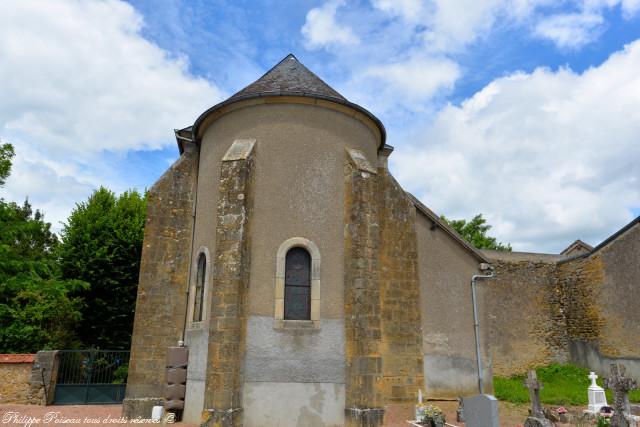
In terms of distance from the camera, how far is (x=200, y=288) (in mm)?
10953

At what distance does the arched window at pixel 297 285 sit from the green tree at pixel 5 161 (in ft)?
36.7

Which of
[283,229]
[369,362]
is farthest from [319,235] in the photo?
[369,362]

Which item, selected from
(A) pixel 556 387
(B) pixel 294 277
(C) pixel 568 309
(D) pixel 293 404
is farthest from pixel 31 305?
(C) pixel 568 309

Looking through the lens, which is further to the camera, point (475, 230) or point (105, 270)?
point (475, 230)

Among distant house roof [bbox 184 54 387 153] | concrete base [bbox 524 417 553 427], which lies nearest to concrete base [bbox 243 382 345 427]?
concrete base [bbox 524 417 553 427]

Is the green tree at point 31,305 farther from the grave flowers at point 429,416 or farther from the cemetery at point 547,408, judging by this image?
the cemetery at point 547,408

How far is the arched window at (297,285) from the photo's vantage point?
991 centimetres

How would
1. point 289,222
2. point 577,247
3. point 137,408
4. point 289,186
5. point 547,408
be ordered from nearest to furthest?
point 289,222, point 289,186, point 137,408, point 547,408, point 577,247

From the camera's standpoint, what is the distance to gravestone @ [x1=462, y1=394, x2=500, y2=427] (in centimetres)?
634

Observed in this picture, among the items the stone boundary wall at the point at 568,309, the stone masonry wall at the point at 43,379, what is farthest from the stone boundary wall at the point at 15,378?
the stone boundary wall at the point at 568,309

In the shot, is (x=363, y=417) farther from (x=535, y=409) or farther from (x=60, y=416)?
(x=60, y=416)

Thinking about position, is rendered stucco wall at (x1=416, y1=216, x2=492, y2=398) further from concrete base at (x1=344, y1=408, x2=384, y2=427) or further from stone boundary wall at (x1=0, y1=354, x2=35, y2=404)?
stone boundary wall at (x1=0, y1=354, x2=35, y2=404)

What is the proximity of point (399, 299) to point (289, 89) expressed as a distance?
219 inches

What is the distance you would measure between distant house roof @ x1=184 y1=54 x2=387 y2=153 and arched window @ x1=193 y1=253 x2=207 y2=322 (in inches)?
135
